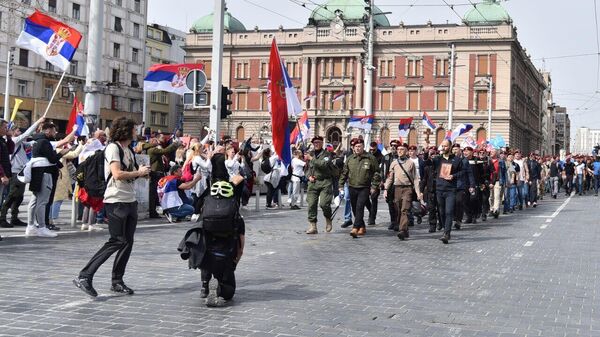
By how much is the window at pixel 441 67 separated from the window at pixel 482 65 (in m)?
3.31

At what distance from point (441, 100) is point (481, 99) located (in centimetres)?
414

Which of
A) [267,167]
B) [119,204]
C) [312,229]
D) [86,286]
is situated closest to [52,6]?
[267,167]

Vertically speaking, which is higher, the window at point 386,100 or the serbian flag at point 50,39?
the window at point 386,100

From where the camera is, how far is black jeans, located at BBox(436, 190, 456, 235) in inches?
528

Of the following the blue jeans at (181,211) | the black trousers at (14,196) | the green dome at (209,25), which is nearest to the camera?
the black trousers at (14,196)

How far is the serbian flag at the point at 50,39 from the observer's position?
14742 mm

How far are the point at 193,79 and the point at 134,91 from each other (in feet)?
186

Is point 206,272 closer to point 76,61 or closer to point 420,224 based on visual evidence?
point 420,224

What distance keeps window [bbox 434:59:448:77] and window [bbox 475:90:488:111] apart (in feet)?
13.0

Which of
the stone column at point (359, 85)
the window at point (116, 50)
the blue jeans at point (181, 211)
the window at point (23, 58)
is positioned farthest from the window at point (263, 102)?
the blue jeans at point (181, 211)

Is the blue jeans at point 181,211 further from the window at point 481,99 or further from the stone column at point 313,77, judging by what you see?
the stone column at point 313,77

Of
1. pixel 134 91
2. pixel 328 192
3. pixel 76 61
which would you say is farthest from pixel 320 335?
pixel 134 91

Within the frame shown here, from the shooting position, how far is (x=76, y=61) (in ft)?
206

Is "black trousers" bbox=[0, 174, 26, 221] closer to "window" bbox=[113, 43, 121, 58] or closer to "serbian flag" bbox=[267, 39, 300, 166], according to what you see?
"serbian flag" bbox=[267, 39, 300, 166]
